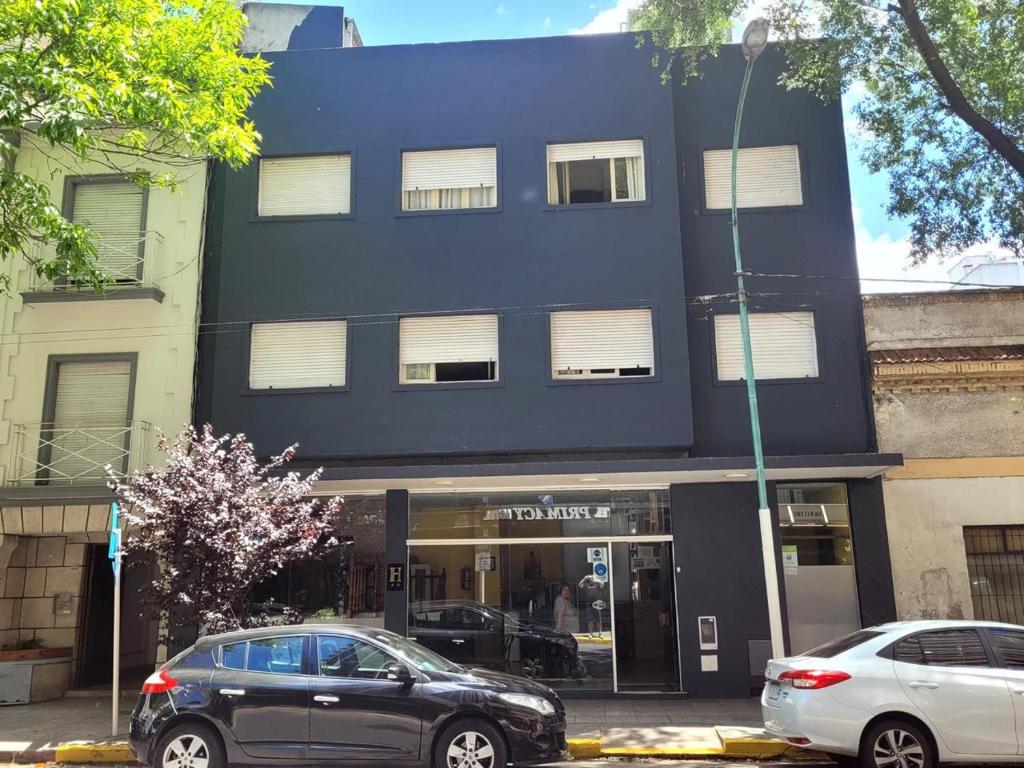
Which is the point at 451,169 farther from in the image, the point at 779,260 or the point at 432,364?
the point at 779,260

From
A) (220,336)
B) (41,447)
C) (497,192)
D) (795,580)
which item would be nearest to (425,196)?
(497,192)

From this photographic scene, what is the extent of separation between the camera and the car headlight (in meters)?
8.10

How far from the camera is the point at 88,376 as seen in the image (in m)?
14.7

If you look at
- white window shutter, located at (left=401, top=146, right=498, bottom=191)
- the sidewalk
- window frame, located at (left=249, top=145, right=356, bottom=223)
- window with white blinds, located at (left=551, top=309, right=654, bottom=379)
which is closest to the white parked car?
the sidewalk

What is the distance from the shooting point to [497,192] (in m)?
14.5

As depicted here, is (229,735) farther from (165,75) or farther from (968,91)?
(968,91)

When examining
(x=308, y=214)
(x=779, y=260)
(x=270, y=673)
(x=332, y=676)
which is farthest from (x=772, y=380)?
(x=270, y=673)

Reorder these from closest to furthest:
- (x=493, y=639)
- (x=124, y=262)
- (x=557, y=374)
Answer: (x=493, y=639) → (x=557, y=374) → (x=124, y=262)

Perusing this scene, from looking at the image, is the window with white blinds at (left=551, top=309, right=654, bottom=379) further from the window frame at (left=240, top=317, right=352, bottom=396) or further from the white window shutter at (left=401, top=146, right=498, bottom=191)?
the window frame at (left=240, top=317, right=352, bottom=396)

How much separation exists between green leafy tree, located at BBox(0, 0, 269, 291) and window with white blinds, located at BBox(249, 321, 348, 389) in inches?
117

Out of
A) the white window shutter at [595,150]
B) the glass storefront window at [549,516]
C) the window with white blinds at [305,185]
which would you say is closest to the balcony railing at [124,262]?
the window with white blinds at [305,185]

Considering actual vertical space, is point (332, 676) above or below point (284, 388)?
below

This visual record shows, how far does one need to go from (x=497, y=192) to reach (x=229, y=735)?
378 inches

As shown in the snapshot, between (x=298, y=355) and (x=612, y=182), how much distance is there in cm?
614
